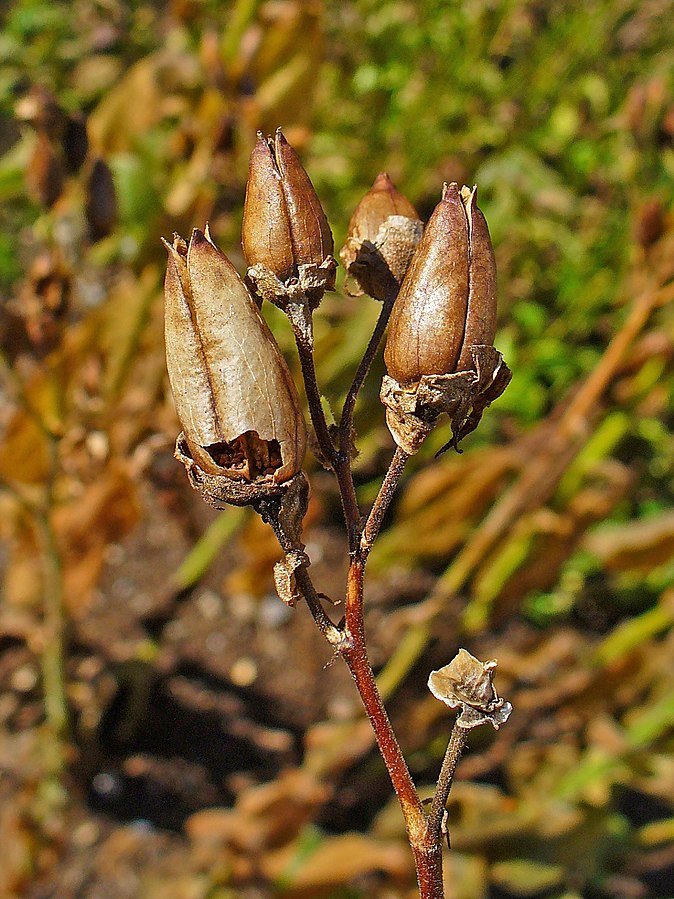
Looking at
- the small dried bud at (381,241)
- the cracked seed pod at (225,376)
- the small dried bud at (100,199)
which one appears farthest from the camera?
the small dried bud at (100,199)

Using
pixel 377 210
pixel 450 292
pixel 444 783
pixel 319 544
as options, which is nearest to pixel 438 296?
pixel 450 292

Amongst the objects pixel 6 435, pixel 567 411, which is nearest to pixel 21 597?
pixel 6 435

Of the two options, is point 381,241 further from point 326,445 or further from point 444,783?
point 444,783

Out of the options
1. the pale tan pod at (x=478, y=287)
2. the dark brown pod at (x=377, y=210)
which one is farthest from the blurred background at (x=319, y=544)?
the pale tan pod at (x=478, y=287)

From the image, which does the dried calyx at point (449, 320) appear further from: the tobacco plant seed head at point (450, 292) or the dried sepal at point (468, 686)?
the dried sepal at point (468, 686)

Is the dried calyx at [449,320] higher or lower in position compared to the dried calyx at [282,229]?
lower

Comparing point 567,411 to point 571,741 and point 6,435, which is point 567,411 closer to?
point 571,741
